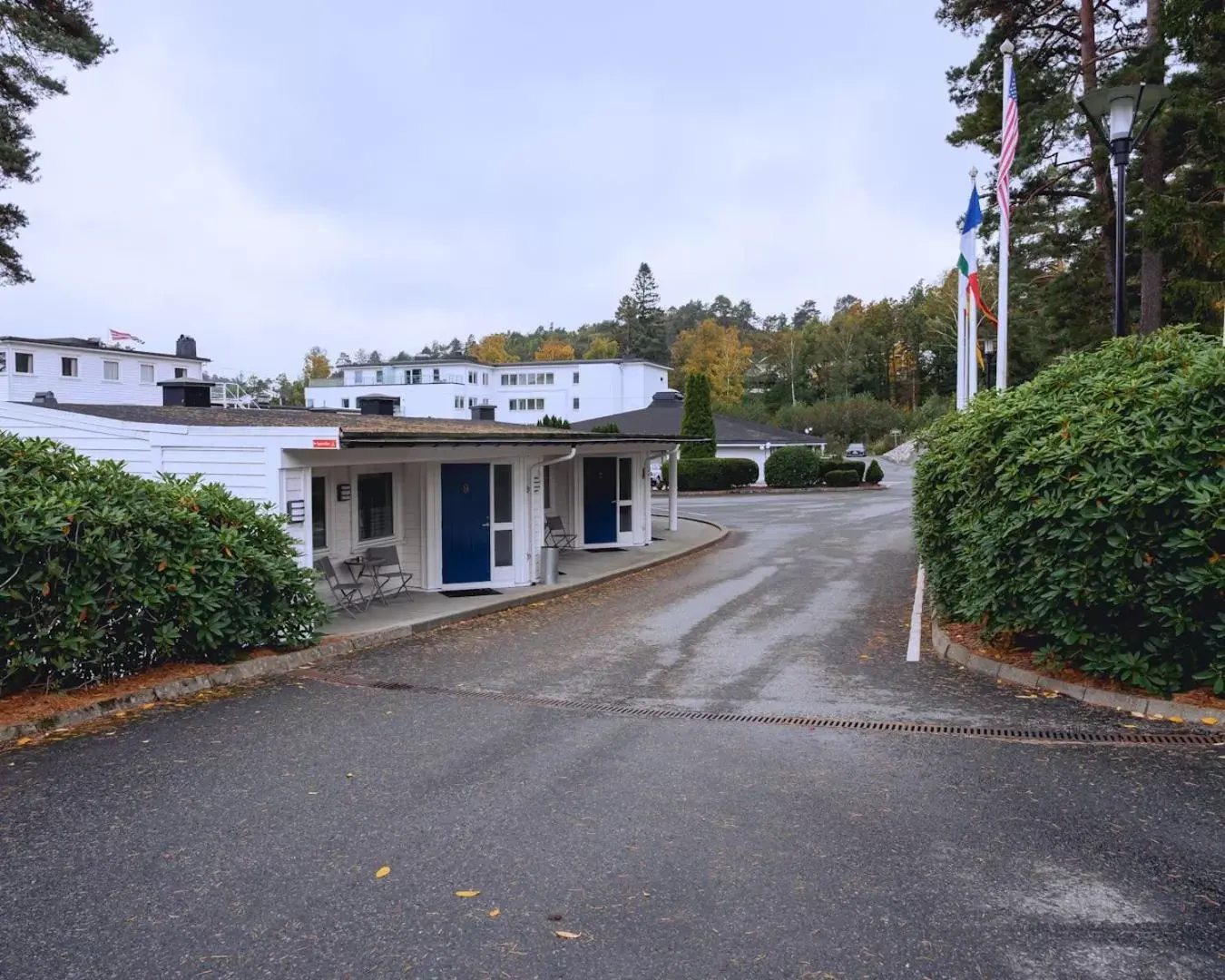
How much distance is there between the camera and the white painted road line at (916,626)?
996 centimetres

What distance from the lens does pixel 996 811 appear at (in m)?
5.17

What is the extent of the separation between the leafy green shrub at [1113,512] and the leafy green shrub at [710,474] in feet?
108

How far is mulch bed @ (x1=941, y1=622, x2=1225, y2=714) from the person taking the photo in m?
6.99

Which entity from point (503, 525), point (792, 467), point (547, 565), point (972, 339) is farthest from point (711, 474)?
point (503, 525)

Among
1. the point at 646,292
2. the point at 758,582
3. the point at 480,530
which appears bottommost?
the point at 758,582

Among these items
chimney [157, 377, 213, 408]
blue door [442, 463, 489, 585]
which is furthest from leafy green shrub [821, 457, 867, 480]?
chimney [157, 377, 213, 408]

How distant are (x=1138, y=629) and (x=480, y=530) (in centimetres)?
997

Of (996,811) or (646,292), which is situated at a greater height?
(646,292)

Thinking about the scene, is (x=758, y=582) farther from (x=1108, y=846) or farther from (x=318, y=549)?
(x=1108, y=846)

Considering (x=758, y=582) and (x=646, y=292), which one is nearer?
(x=758, y=582)

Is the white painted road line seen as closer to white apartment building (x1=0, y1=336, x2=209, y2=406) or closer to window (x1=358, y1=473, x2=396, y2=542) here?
window (x1=358, y1=473, x2=396, y2=542)

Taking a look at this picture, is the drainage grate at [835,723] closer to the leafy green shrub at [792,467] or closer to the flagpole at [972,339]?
the flagpole at [972,339]

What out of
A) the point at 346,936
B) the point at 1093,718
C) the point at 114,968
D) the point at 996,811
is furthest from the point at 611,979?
the point at 1093,718

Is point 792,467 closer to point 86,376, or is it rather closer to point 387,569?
point 387,569
